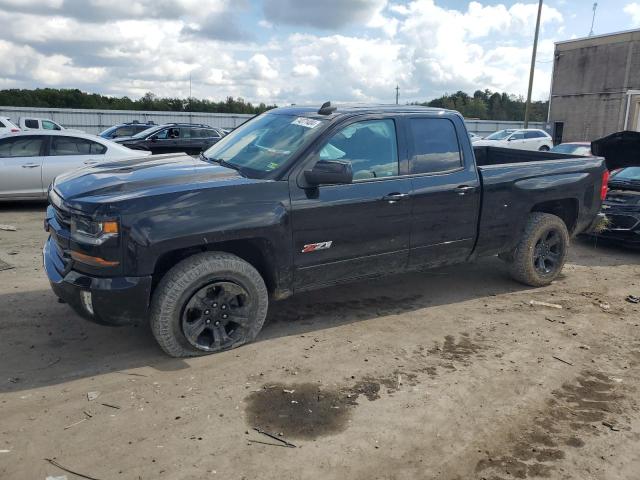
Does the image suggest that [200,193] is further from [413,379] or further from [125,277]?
[413,379]

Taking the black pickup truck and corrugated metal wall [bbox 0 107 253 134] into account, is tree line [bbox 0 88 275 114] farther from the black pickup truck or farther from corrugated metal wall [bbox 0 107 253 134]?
the black pickup truck

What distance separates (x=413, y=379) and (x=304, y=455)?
3.95 ft

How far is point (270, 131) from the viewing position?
16.3 feet

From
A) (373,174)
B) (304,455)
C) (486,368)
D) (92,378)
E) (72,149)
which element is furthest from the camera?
(72,149)

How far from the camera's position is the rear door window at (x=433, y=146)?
498 cm

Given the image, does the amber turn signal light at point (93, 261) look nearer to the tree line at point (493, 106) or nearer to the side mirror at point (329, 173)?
the side mirror at point (329, 173)

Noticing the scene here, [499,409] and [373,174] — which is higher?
[373,174]

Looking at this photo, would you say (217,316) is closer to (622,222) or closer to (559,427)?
(559,427)

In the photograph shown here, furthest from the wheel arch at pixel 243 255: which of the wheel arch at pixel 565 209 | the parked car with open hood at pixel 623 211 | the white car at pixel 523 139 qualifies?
the white car at pixel 523 139

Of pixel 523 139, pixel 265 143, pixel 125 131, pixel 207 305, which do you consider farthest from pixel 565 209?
pixel 523 139

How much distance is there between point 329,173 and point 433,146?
141cm

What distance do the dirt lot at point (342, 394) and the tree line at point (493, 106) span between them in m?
72.7

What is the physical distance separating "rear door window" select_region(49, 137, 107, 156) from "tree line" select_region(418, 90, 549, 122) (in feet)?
225

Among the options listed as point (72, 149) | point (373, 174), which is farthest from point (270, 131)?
point (72, 149)
